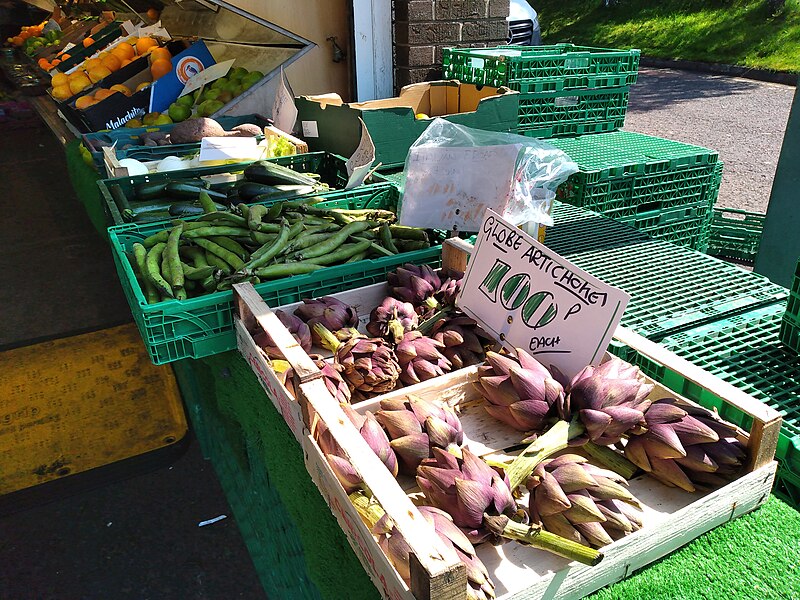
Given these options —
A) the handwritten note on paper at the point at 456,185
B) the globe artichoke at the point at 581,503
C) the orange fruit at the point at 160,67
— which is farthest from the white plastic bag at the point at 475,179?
the orange fruit at the point at 160,67

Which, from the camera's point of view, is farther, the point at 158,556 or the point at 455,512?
the point at 158,556

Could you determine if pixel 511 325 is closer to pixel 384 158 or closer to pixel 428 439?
pixel 428 439

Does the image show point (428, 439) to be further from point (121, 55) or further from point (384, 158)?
point (121, 55)

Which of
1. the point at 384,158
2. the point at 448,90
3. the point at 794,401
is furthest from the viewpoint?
the point at 448,90

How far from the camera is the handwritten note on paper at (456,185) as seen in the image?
2.13 metres

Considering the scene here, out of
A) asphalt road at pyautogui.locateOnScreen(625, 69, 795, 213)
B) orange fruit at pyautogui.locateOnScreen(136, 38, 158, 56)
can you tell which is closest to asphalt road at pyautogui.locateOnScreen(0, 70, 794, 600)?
orange fruit at pyautogui.locateOnScreen(136, 38, 158, 56)

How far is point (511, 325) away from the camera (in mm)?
1661

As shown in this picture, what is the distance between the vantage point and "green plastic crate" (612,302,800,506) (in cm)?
140

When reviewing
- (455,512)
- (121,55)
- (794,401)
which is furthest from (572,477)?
(121,55)

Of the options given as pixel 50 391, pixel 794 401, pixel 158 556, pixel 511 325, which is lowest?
pixel 158 556

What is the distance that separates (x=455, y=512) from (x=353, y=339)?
724 millimetres

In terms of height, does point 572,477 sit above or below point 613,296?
below

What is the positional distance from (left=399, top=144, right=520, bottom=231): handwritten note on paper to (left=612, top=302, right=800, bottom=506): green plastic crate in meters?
0.75

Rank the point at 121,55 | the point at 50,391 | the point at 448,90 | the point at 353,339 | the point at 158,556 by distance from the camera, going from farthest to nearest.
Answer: the point at 121,55, the point at 448,90, the point at 50,391, the point at 158,556, the point at 353,339
